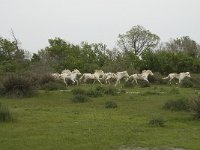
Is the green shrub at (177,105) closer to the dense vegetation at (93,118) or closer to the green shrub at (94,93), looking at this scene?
the dense vegetation at (93,118)

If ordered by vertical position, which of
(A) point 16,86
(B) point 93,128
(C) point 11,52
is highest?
(C) point 11,52

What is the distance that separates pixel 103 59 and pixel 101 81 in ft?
83.2

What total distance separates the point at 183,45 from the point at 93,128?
76.0 metres

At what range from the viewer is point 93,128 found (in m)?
15.7

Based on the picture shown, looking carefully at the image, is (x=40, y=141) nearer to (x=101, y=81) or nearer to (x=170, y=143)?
(x=170, y=143)

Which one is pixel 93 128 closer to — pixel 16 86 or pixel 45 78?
pixel 16 86

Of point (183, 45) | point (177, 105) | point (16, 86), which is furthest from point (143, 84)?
point (183, 45)

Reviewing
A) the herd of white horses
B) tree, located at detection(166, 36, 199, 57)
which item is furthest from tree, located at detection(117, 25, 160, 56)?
the herd of white horses

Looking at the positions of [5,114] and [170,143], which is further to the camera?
[5,114]

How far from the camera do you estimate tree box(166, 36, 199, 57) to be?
276 feet

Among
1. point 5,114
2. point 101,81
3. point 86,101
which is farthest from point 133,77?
point 5,114

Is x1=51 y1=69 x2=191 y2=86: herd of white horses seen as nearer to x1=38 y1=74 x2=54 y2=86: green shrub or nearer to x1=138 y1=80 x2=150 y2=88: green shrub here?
x1=138 y1=80 x2=150 y2=88: green shrub

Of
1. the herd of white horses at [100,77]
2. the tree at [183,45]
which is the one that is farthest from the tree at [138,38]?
the herd of white horses at [100,77]

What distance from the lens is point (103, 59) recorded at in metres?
67.7
